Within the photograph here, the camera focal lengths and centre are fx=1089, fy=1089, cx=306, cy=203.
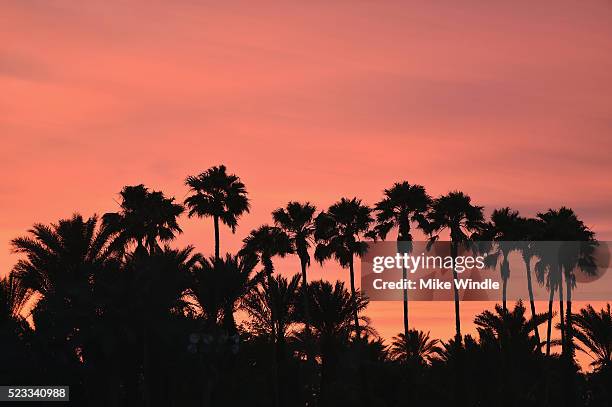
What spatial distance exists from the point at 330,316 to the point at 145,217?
15472 mm

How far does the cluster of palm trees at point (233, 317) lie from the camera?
50375 millimetres

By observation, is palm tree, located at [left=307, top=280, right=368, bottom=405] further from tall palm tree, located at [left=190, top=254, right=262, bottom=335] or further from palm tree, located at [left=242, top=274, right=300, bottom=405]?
tall palm tree, located at [left=190, top=254, right=262, bottom=335]

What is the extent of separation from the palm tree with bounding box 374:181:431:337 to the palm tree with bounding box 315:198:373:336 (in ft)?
5.72

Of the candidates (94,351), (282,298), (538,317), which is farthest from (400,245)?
(94,351)

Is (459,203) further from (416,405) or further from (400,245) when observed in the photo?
(416,405)

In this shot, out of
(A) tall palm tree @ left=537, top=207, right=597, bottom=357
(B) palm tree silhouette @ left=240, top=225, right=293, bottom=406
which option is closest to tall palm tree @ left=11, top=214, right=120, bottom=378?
(B) palm tree silhouette @ left=240, top=225, right=293, bottom=406

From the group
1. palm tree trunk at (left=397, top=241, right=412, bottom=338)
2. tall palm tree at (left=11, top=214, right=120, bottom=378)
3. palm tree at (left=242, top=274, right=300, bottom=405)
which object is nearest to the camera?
tall palm tree at (left=11, top=214, right=120, bottom=378)

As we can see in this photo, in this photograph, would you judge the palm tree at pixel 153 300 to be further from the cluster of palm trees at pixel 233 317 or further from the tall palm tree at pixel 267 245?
the tall palm tree at pixel 267 245

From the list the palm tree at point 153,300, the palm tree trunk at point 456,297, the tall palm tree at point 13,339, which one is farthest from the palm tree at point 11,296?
the palm tree trunk at point 456,297

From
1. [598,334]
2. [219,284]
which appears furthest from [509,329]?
[219,284]

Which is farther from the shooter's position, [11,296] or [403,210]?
[403,210]

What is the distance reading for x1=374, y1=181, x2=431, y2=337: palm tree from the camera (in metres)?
87.4

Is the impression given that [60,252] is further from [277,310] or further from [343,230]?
[343,230]

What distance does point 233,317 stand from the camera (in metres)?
58.7
